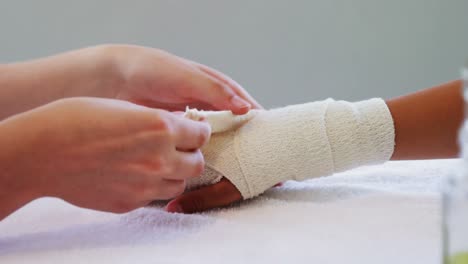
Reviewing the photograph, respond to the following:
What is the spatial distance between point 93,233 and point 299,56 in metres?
1.03

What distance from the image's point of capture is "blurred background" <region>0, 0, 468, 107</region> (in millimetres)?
1492

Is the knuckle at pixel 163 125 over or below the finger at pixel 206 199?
over

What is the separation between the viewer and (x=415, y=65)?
1.52 metres

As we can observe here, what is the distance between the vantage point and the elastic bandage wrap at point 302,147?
687 mm

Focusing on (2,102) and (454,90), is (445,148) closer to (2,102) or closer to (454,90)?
(454,90)

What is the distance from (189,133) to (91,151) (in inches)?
4.0

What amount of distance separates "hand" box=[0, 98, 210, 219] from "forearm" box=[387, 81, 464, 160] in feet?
0.95

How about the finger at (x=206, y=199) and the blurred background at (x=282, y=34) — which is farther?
the blurred background at (x=282, y=34)

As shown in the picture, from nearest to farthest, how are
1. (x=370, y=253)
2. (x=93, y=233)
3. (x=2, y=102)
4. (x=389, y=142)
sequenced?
(x=370, y=253) → (x=93, y=233) → (x=389, y=142) → (x=2, y=102)

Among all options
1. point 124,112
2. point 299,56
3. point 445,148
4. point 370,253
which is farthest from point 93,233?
point 299,56

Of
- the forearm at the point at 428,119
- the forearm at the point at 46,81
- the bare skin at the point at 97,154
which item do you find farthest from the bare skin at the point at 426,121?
the forearm at the point at 46,81

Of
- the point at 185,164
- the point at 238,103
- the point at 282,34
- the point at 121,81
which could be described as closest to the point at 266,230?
the point at 185,164

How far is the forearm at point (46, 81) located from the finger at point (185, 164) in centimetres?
29

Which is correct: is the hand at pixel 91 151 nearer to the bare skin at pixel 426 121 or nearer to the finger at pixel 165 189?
the finger at pixel 165 189
